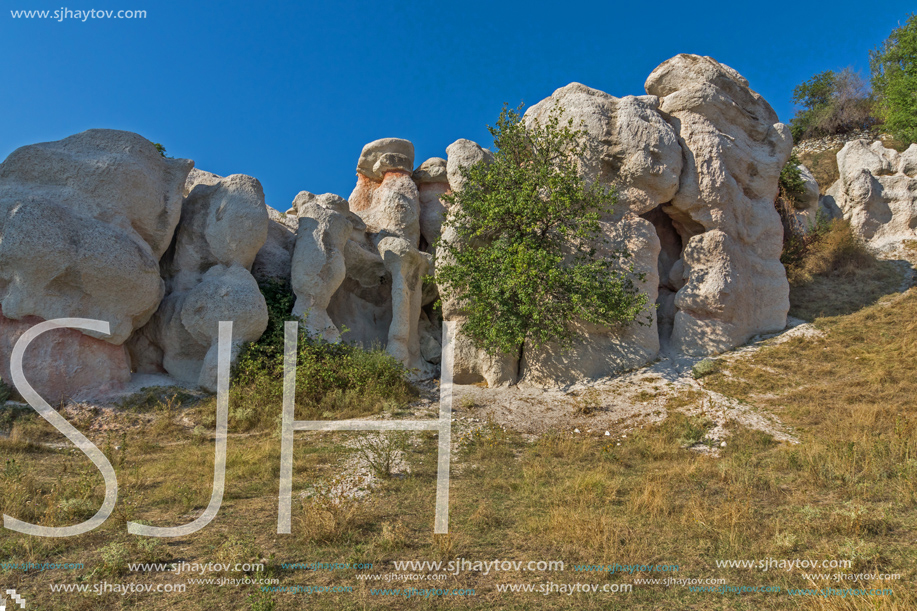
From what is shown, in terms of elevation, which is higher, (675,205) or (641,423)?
(675,205)

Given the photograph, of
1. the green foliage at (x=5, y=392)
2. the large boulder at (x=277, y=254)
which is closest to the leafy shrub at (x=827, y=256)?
the large boulder at (x=277, y=254)

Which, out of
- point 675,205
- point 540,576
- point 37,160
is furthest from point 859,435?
point 37,160

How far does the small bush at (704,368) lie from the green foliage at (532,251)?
1.71m

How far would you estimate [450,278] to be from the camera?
11734mm

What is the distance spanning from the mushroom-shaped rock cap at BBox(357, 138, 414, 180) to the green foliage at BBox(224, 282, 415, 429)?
6075 millimetres

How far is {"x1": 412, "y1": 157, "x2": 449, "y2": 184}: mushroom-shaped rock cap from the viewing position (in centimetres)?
1630

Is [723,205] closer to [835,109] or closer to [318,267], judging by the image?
[318,267]

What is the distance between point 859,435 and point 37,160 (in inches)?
577

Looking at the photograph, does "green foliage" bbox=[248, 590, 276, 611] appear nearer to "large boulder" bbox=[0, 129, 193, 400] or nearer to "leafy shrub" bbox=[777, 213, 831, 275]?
"large boulder" bbox=[0, 129, 193, 400]

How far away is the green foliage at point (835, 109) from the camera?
30250 mm

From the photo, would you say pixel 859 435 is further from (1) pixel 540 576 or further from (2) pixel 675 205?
(2) pixel 675 205

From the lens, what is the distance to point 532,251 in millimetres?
10906

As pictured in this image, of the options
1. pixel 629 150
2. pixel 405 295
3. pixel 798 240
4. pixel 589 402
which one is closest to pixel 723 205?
pixel 629 150

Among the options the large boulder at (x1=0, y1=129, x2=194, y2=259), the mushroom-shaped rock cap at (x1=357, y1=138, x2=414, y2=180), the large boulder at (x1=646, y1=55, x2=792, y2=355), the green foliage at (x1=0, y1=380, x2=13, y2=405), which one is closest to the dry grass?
the large boulder at (x1=646, y1=55, x2=792, y2=355)
